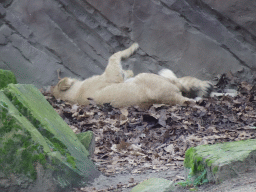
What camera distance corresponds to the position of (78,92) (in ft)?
23.4

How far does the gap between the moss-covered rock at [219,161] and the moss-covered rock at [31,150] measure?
3.16 feet

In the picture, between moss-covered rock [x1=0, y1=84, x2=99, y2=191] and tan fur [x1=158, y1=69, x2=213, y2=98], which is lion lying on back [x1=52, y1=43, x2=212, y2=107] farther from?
moss-covered rock [x1=0, y1=84, x2=99, y2=191]

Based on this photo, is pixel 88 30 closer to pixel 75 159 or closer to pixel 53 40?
pixel 53 40

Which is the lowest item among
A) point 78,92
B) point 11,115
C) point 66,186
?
point 66,186

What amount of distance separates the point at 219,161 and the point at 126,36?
6.66 metres

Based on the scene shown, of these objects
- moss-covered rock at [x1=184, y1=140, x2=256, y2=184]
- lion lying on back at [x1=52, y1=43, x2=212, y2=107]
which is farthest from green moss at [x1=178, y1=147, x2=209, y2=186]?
lion lying on back at [x1=52, y1=43, x2=212, y2=107]

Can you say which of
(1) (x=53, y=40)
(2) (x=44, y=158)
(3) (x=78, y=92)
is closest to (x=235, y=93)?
(3) (x=78, y=92)

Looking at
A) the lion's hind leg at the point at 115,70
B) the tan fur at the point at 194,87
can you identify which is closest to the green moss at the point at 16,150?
the lion's hind leg at the point at 115,70

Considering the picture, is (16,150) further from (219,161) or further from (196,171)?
(219,161)

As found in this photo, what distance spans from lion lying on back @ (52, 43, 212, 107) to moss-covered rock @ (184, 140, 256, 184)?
364 cm

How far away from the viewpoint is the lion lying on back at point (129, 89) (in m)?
6.43

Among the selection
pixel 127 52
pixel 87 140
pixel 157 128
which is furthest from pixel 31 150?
pixel 127 52

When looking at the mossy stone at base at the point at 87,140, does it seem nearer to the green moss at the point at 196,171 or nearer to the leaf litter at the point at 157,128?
the leaf litter at the point at 157,128

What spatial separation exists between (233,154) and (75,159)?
4.39 ft
